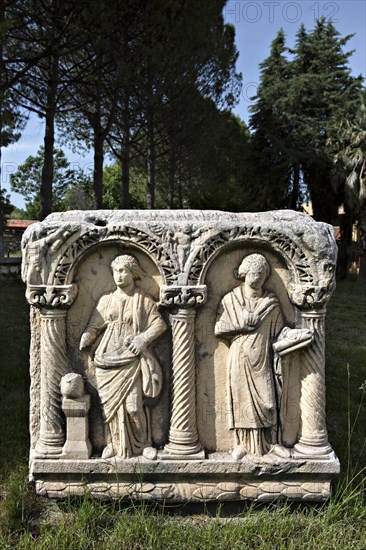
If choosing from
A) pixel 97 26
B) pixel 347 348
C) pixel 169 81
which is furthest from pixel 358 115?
pixel 347 348

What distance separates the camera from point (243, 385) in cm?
305

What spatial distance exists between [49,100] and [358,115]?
10.9m

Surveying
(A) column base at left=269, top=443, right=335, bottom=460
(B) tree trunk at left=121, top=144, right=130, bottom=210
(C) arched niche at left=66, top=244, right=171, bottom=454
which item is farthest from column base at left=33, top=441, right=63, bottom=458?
(B) tree trunk at left=121, top=144, right=130, bottom=210

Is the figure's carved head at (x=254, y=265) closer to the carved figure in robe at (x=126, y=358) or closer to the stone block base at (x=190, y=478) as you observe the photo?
the carved figure in robe at (x=126, y=358)

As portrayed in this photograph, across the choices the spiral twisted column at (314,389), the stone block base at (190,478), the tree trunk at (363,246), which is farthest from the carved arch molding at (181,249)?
the tree trunk at (363,246)

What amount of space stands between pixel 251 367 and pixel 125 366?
2.65ft

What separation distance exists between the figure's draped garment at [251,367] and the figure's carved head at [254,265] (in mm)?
126

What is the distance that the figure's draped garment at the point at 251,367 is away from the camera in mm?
3045

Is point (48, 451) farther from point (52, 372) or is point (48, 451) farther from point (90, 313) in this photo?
point (90, 313)

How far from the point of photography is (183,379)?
3049 millimetres

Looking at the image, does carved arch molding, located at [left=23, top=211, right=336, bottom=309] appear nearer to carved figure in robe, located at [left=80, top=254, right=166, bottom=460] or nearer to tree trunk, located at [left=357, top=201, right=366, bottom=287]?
carved figure in robe, located at [left=80, top=254, right=166, bottom=460]

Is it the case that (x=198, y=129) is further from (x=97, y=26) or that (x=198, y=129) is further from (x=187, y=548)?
(x=187, y=548)

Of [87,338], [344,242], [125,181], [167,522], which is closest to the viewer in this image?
[167,522]

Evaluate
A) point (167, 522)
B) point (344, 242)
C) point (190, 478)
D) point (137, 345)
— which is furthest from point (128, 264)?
point (344, 242)
